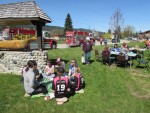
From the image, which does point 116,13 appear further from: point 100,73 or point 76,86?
point 76,86

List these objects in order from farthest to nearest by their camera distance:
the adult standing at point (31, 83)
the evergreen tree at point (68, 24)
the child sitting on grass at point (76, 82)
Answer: the evergreen tree at point (68, 24) < the child sitting on grass at point (76, 82) < the adult standing at point (31, 83)

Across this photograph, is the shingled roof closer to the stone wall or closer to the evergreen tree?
the stone wall

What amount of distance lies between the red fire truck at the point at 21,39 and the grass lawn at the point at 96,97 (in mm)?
2603

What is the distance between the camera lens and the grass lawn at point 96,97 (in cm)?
868

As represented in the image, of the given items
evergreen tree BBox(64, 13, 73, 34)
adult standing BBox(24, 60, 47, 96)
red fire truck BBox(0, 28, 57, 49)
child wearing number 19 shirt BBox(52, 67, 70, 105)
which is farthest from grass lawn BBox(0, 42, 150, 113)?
evergreen tree BBox(64, 13, 73, 34)

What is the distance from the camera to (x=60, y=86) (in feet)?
29.6

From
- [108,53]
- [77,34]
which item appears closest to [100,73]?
[108,53]

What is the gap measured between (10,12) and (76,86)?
7317 mm

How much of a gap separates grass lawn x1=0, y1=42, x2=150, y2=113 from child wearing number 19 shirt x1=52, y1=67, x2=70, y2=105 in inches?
9.8

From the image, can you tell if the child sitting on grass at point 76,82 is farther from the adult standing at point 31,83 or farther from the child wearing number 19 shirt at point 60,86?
the adult standing at point 31,83

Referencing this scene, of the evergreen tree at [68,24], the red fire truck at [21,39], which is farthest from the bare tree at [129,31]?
the red fire truck at [21,39]

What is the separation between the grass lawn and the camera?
28.5 feet

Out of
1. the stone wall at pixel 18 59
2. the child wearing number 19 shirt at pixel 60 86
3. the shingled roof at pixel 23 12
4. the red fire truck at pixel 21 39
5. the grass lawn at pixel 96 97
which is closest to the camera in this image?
the grass lawn at pixel 96 97

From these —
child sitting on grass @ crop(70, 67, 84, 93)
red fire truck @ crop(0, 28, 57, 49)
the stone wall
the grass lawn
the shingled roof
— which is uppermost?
the shingled roof
